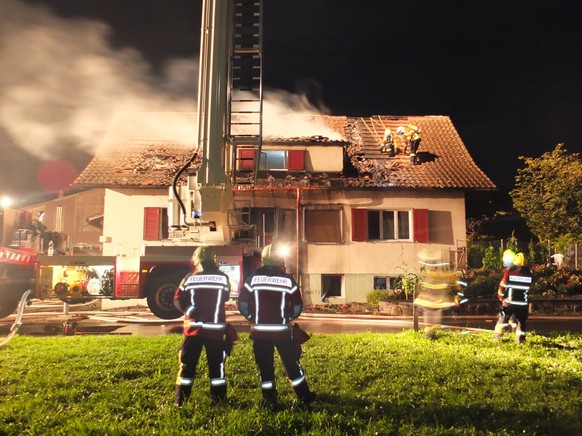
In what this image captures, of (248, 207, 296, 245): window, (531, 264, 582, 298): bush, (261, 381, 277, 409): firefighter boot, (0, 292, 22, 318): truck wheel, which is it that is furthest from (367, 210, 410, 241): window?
(261, 381, 277, 409): firefighter boot

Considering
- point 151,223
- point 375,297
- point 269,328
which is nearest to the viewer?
point 269,328

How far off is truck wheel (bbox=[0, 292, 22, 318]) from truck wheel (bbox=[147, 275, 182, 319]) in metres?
3.05

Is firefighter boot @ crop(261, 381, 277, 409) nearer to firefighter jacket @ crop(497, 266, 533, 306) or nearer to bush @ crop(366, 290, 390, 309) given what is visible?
firefighter jacket @ crop(497, 266, 533, 306)

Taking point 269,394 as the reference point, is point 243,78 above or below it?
above

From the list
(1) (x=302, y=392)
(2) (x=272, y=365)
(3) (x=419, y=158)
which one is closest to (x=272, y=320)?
(2) (x=272, y=365)

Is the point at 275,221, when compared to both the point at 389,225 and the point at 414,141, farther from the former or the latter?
the point at 414,141

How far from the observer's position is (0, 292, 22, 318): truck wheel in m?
11.0

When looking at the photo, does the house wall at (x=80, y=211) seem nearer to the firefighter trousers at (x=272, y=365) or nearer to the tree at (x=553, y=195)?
the tree at (x=553, y=195)

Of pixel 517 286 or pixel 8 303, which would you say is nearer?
pixel 517 286

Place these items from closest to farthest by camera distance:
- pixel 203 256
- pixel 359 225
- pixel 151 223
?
1. pixel 203 256
2. pixel 151 223
3. pixel 359 225

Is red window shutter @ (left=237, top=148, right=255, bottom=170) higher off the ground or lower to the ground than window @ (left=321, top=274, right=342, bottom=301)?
higher

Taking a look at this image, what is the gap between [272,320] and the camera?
4.64 metres

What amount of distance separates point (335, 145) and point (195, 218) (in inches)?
438

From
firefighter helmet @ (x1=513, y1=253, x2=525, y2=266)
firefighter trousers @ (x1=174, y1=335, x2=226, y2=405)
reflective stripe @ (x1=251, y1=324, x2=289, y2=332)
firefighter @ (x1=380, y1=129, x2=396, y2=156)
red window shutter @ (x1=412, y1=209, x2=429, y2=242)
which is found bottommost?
firefighter trousers @ (x1=174, y1=335, x2=226, y2=405)
